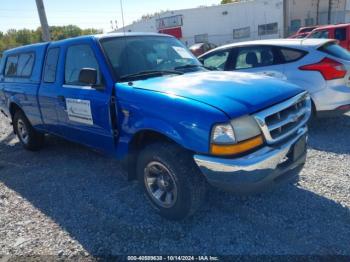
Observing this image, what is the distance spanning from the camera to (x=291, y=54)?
563cm

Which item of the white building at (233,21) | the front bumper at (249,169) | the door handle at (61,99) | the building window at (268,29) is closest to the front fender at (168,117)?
the front bumper at (249,169)

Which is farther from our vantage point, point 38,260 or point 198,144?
point 38,260

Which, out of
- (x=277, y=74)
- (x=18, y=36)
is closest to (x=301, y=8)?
(x=277, y=74)

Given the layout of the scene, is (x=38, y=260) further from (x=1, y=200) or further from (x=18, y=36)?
(x=18, y=36)

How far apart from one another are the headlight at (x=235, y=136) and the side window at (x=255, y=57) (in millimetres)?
3541

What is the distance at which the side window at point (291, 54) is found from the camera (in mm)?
5520

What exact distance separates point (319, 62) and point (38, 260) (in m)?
4.91

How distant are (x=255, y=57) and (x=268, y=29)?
25383 mm

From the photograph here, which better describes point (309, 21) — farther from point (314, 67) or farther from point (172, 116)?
point (172, 116)

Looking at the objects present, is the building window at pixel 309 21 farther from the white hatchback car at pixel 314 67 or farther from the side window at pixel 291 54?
the side window at pixel 291 54

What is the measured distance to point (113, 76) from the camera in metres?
3.55

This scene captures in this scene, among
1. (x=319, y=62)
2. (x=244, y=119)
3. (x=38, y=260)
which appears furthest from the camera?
(x=319, y=62)

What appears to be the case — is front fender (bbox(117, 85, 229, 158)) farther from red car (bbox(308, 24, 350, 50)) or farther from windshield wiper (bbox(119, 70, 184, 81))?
red car (bbox(308, 24, 350, 50))

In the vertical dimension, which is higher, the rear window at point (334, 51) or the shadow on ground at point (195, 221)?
the rear window at point (334, 51)
